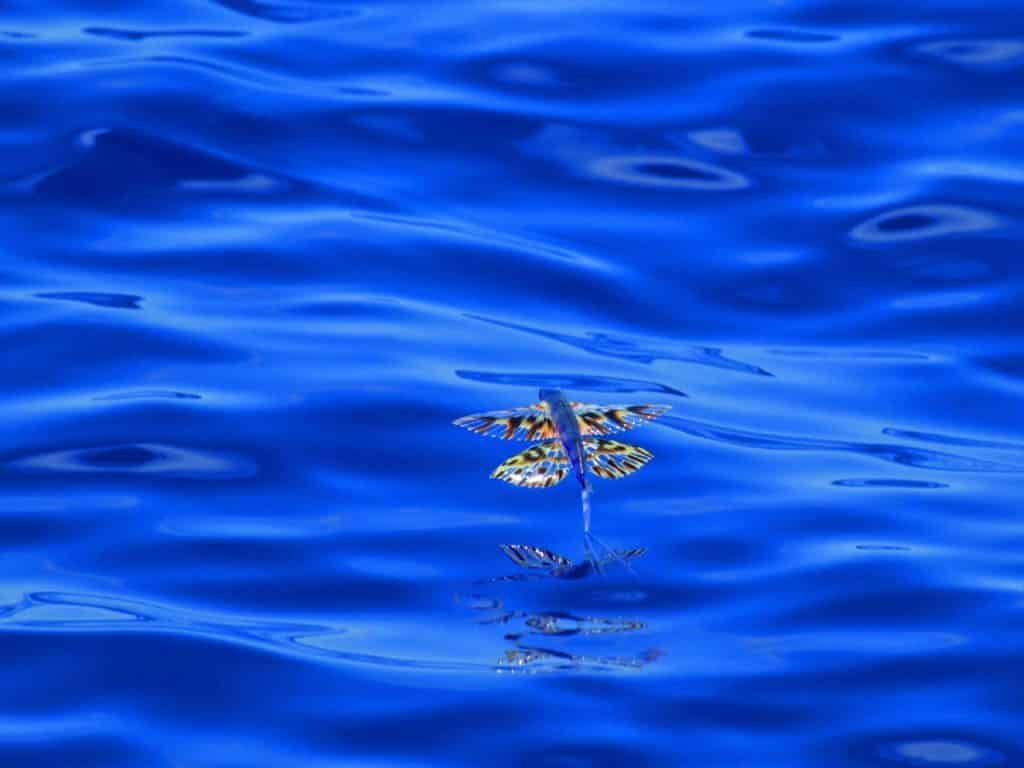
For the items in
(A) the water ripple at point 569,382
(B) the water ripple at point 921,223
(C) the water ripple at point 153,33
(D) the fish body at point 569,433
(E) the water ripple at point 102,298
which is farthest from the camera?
(C) the water ripple at point 153,33

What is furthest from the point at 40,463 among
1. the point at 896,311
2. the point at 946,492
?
the point at 896,311

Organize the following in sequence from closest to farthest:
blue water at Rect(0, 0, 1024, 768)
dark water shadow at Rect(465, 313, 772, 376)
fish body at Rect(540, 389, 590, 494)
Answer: blue water at Rect(0, 0, 1024, 768) → fish body at Rect(540, 389, 590, 494) → dark water shadow at Rect(465, 313, 772, 376)

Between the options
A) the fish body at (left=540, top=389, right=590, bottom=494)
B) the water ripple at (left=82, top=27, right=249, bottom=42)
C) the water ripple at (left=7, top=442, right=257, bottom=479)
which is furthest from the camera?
the water ripple at (left=82, top=27, right=249, bottom=42)

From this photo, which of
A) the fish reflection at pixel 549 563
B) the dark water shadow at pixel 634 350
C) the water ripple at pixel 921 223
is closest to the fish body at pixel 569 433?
the fish reflection at pixel 549 563

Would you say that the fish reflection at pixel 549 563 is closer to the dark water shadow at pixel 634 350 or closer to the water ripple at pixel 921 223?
the dark water shadow at pixel 634 350

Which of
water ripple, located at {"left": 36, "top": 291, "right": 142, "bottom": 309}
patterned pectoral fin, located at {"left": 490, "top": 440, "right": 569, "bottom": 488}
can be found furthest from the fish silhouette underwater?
water ripple, located at {"left": 36, "top": 291, "right": 142, "bottom": 309}

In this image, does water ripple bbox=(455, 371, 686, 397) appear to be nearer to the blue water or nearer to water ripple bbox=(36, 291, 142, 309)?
the blue water
